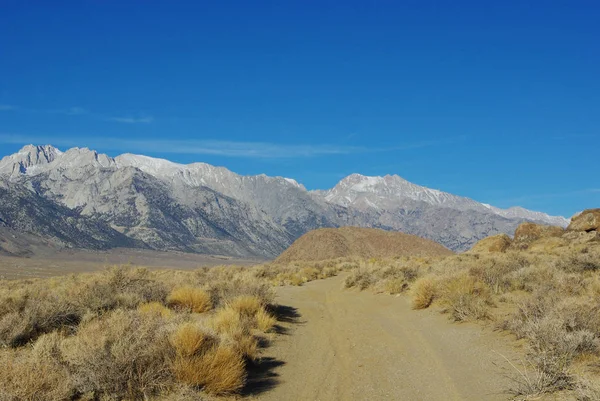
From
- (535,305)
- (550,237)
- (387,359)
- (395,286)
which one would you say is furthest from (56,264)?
(535,305)

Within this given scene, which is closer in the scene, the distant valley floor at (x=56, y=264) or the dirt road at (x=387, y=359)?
the dirt road at (x=387, y=359)

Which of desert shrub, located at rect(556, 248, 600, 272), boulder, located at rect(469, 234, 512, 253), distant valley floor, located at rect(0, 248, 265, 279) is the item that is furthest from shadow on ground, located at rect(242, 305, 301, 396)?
distant valley floor, located at rect(0, 248, 265, 279)

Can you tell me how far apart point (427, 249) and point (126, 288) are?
37748 mm

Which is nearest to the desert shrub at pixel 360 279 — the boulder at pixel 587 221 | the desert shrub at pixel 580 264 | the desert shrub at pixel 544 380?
the desert shrub at pixel 580 264

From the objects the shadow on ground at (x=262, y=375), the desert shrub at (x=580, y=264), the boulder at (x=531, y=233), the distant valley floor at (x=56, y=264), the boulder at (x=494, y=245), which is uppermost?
the boulder at (x=531, y=233)

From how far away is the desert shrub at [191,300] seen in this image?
14.3 meters

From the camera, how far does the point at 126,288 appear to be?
14.8 metres

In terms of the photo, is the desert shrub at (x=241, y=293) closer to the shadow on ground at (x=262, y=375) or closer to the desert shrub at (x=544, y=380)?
the shadow on ground at (x=262, y=375)

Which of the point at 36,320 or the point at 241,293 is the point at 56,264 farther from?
the point at 36,320

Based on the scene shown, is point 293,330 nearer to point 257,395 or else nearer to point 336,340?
point 336,340

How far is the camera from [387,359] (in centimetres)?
1038

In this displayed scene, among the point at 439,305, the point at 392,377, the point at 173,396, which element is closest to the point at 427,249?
the point at 439,305

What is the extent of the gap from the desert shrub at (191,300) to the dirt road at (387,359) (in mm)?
2919

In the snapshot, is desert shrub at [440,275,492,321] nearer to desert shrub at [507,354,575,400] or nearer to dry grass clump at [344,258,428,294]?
dry grass clump at [344,258,428,294]
